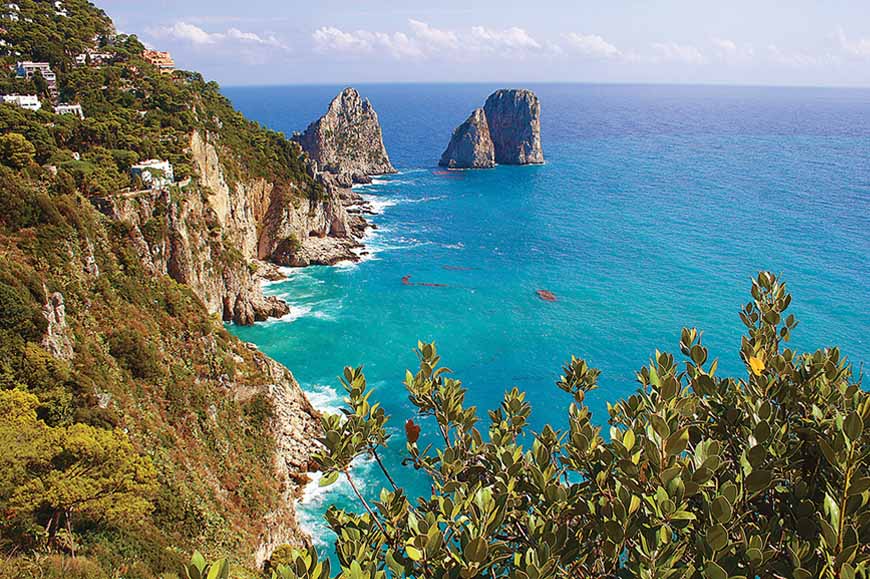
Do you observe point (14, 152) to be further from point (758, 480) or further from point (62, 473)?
point (758, 480)

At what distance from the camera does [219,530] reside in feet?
69.1

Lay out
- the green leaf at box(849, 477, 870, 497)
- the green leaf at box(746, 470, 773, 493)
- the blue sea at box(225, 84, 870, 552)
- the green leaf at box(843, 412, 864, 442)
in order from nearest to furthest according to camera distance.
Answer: the green leaf at box(849, 477, 870, 497), the green leaf at box(843, 412, 864, 442), the green leaf at box(746, 470, 773, 493), the blue sea at box(225, 84, 870, 552)

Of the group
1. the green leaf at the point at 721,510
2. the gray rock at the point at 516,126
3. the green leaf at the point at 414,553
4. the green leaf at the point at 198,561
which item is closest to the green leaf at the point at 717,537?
the green leaf at the point at 721,510

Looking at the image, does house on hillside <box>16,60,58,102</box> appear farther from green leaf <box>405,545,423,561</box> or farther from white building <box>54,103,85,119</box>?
green leaf <box>405,545,423,561</box>

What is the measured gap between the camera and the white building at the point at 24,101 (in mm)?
40844

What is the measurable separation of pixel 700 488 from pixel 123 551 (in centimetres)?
1791

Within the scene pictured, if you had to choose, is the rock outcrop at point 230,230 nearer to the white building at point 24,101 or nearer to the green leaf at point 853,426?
the white building at point 24,101

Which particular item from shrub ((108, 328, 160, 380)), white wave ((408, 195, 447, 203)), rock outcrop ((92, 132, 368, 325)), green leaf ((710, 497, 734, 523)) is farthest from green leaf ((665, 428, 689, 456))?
white wave ((408, 195, 447, 203))

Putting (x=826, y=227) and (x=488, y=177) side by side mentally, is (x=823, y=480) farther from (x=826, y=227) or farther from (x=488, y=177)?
(x=488, y=177)

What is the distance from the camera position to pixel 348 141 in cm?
10394

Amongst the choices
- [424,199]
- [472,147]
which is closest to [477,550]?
[424,199]

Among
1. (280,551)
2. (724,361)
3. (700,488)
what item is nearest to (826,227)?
(724,361)

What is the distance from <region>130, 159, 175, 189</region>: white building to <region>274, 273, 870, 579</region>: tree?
35514 millimetres

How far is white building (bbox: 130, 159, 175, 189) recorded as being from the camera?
Result: 120ft
